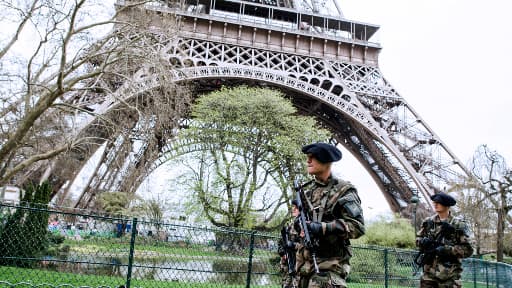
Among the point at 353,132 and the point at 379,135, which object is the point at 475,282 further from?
the point at 353,132

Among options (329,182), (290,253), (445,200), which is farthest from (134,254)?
(445,200)

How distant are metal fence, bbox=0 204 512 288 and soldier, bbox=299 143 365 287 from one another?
2448 millimetres

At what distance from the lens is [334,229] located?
3.24 meters

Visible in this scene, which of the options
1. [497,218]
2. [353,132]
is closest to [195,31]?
[353,132]

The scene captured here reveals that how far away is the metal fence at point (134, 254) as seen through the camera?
20.2ft

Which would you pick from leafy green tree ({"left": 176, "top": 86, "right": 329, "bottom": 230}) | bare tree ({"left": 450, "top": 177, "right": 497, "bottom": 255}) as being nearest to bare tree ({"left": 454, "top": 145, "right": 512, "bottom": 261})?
bare tree ({"left": 450, "top": 177, "right": 497, "bottom": 255})

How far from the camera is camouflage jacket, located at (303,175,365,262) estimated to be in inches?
129

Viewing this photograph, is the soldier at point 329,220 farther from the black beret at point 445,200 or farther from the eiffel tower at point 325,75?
the eiffel tower at point 325,75

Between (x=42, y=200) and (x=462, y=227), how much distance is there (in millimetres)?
9059

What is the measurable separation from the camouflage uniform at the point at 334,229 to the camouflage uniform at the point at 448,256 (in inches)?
101

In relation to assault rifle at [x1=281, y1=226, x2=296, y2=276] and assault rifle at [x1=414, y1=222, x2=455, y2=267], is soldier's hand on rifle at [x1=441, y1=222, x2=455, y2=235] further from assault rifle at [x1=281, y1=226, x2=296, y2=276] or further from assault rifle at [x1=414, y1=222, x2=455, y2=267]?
assault rifle at [x1=281, y1=226, x2=296, y2=276]

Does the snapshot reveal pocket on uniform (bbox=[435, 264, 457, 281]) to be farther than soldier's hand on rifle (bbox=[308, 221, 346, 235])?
Yes

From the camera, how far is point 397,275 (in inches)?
381

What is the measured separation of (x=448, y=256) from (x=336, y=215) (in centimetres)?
277
